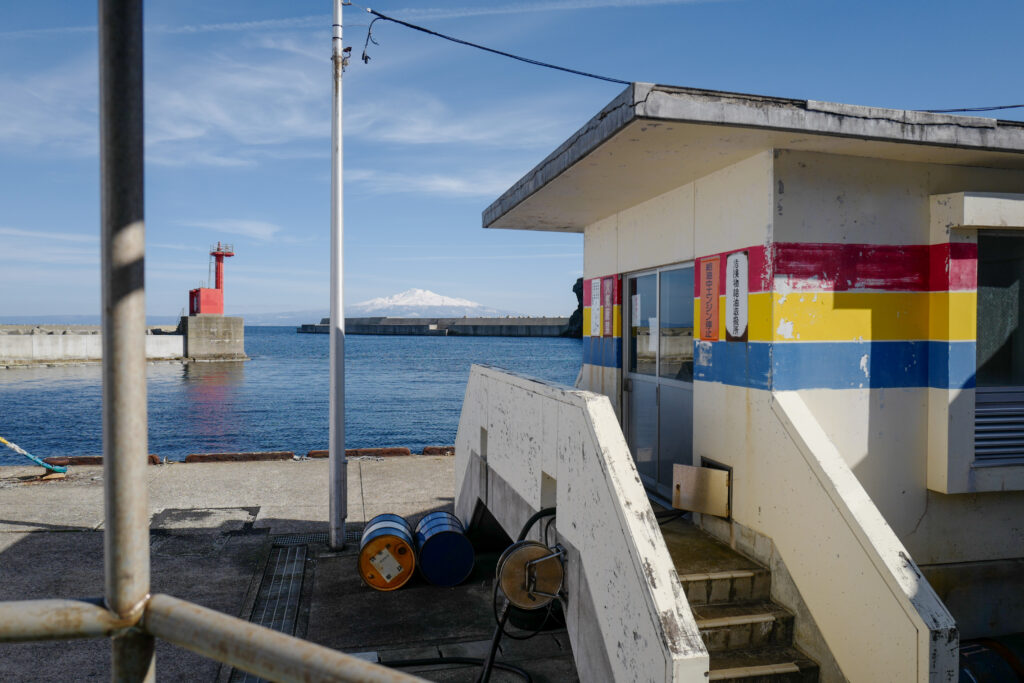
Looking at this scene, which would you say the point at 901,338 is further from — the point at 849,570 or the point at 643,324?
the point at 643,324

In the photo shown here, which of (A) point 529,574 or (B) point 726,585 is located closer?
(B) point 726,585

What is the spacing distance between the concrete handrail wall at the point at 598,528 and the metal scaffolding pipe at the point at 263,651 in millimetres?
3111

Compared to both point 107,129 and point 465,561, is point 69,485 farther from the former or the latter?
point 107,129

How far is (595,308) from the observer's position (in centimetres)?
1002

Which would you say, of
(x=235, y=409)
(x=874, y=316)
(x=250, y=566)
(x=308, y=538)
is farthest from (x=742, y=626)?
(x=235, y=409)

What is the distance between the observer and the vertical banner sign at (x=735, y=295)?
6.31m

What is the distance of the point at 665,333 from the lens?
8.09 metres

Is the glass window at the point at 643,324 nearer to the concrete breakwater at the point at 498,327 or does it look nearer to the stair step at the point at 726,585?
the stair step at the point at 726,585

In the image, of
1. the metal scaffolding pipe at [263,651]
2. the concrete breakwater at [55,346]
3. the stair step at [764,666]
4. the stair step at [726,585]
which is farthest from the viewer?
the concrete breakwater at [55,346]

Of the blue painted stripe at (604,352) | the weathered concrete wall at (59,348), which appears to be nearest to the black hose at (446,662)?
the blue painted stripe at (604,352)

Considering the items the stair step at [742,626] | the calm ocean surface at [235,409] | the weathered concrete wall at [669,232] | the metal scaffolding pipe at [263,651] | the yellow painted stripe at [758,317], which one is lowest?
the calm ocean surface at [235,409]

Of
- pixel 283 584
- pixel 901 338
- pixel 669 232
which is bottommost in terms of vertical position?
pixel 283 584

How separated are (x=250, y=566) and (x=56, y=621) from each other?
8582 mm

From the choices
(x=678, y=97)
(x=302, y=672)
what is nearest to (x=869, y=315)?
(x=678, y=97)
